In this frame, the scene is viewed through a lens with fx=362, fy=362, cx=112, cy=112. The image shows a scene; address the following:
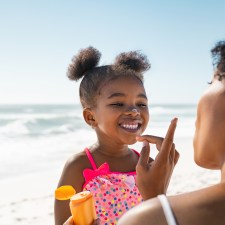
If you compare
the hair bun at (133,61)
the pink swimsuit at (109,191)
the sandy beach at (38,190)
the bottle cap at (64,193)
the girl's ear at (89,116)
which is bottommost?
the sandy beach at (38,190)

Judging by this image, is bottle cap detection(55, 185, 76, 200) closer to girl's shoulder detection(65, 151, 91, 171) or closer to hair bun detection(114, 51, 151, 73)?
girl's shoulder detection(65, 151, 91, 171)

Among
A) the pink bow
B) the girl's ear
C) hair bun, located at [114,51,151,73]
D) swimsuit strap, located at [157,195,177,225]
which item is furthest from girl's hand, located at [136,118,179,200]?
hair bun, located at [114,51,151,73]

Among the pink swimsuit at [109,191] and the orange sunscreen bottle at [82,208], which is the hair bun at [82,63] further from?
the orange sunscreen bottle at [82,208]

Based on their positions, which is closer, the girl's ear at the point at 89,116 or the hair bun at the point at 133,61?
the girl's ear at the point at 89,116

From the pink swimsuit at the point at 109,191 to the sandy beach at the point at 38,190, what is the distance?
125 inches

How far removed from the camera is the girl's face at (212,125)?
117 centimetres

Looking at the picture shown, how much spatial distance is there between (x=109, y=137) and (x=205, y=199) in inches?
60.4

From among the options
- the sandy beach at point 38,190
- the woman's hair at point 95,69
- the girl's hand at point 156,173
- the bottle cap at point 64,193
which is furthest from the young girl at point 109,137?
the sandy beach at point 38,190

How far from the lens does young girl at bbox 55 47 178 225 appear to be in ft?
7.74

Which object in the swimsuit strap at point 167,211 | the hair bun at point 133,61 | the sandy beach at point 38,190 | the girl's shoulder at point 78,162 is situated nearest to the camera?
the swimsuit strap at point 167,211

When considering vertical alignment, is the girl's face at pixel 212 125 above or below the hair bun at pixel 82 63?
below

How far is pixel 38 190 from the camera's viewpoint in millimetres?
6867

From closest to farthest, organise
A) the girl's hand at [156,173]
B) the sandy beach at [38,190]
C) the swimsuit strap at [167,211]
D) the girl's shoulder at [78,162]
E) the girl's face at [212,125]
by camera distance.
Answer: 1. the swimsuit strap at [167,211]
2. the girl's face at [212,125]
3. the girl's hand at [156,173]
4. the girl's shoulder at [78,162]
5. the sandy beach at [38,190]

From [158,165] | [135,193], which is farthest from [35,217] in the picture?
[158,165]
